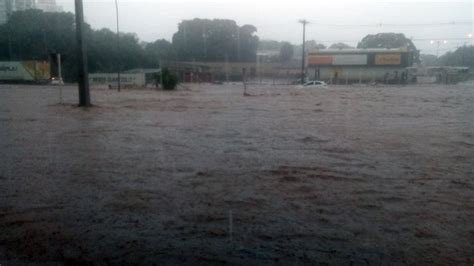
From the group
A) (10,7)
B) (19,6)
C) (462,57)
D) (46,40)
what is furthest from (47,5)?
(462,57)

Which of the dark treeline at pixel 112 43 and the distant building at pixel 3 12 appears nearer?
the dark treeline at pixel 112 43

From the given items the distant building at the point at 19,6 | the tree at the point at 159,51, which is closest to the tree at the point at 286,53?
the tree at the point at 159,51

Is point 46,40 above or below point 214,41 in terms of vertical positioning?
below

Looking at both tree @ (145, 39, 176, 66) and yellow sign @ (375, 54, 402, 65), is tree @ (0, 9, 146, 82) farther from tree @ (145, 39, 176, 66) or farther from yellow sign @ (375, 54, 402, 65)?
yellow sign @ (375, 54, 402, 65)

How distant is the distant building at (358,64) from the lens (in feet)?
217

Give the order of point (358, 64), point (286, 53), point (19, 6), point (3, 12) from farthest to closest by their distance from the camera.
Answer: point (286, 53) → point (19, 6) → point (358, 64) → point (3, 12)

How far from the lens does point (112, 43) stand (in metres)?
68.1

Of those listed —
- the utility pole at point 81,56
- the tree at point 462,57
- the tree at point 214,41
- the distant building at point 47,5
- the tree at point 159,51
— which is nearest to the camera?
the utility pole at point 81,56

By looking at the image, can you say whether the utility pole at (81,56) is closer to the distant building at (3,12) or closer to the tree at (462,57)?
the distant building at (3,12)

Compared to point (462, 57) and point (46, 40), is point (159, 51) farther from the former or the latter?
point (462, 57)

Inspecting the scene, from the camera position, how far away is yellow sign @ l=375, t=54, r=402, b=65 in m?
65.8

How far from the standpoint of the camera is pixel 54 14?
67.1 metres

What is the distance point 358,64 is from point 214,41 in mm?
29036

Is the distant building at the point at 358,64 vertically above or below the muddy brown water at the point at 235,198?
above
